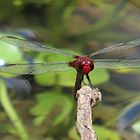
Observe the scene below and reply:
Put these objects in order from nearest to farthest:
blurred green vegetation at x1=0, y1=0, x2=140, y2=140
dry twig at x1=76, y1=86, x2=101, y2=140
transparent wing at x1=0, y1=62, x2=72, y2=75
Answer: dry twig at x1=76, y1=86, x2=101, y2=140
transparent wing at x1=0, y1=62, x2=72, y2=75
blurred green vegetation at x1=0, y1=0, x2=140, y2=140

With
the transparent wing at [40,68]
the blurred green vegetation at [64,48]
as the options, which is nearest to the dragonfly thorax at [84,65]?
the transparent wing at [40,68]

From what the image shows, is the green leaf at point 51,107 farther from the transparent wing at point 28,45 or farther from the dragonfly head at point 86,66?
the dragonfly head at point 86,66

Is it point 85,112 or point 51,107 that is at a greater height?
point 51,107

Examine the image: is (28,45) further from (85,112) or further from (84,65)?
(85,112)

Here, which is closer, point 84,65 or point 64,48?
point 84,65

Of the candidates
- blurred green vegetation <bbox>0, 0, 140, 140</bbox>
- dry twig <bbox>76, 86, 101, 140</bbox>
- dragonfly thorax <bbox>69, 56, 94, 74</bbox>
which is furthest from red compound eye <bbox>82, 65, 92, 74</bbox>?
blurred green vegetation <bbox>0, 0, 140, 140</bbox>

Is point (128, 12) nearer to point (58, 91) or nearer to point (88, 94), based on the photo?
point (58, 91)

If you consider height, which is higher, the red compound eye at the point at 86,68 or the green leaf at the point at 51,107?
the green leaf at the point at 51,107

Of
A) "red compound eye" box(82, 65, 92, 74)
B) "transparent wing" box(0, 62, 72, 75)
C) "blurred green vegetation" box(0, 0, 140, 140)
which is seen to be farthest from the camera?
"blurred green vegetation" box(0, 0, 140, 140)

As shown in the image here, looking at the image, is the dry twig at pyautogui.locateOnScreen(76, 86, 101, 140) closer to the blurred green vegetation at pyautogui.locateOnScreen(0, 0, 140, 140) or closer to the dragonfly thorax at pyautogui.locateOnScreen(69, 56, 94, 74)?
the dragonfly thorax at pyautogui.locateOnScreen(69, 56, 94, 74)

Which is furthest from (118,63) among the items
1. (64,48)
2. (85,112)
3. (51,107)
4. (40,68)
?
(64,48)
